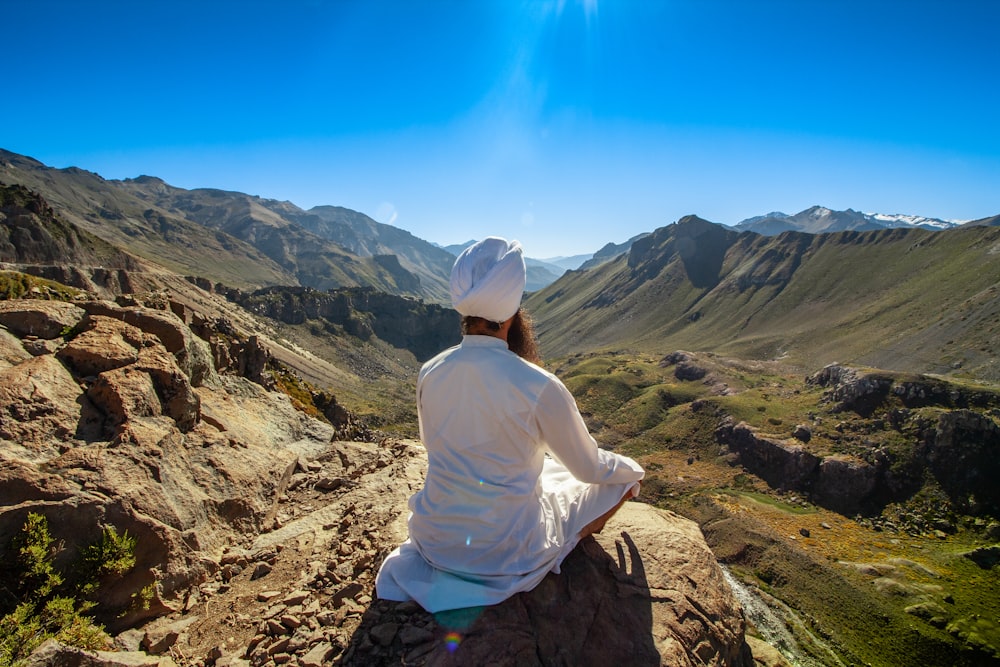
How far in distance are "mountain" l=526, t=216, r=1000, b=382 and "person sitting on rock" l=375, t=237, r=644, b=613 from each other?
365ft

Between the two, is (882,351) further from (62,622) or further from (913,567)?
(62,622)

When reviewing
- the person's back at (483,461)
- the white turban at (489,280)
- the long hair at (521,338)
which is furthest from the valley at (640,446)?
the white turban at (489,280)

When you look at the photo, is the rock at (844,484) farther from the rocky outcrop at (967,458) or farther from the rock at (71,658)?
the rock at (71,658)

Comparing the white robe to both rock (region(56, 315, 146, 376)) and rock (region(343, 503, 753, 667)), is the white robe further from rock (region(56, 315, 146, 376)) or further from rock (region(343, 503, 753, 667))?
rock (region(56, 315, 146, 376))

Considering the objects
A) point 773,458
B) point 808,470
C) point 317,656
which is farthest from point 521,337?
point 773,458

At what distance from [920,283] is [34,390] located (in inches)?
6850

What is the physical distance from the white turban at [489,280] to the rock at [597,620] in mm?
2784

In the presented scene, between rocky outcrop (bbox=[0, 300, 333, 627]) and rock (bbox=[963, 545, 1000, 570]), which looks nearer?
rocky outcrop (bbox=[0, 300, 333, 627])

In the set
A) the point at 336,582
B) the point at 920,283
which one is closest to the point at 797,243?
the point at 920,283

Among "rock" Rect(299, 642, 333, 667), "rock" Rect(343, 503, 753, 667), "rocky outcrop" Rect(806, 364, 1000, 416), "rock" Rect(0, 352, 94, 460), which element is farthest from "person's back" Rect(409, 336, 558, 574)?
"rocky outcrop" Rect(806, 364, 1000, 416)

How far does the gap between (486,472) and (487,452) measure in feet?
0.64

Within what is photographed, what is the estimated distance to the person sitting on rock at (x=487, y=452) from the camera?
12.8 feet

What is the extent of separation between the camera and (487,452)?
4.00 metres

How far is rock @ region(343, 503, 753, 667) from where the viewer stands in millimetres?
4043
